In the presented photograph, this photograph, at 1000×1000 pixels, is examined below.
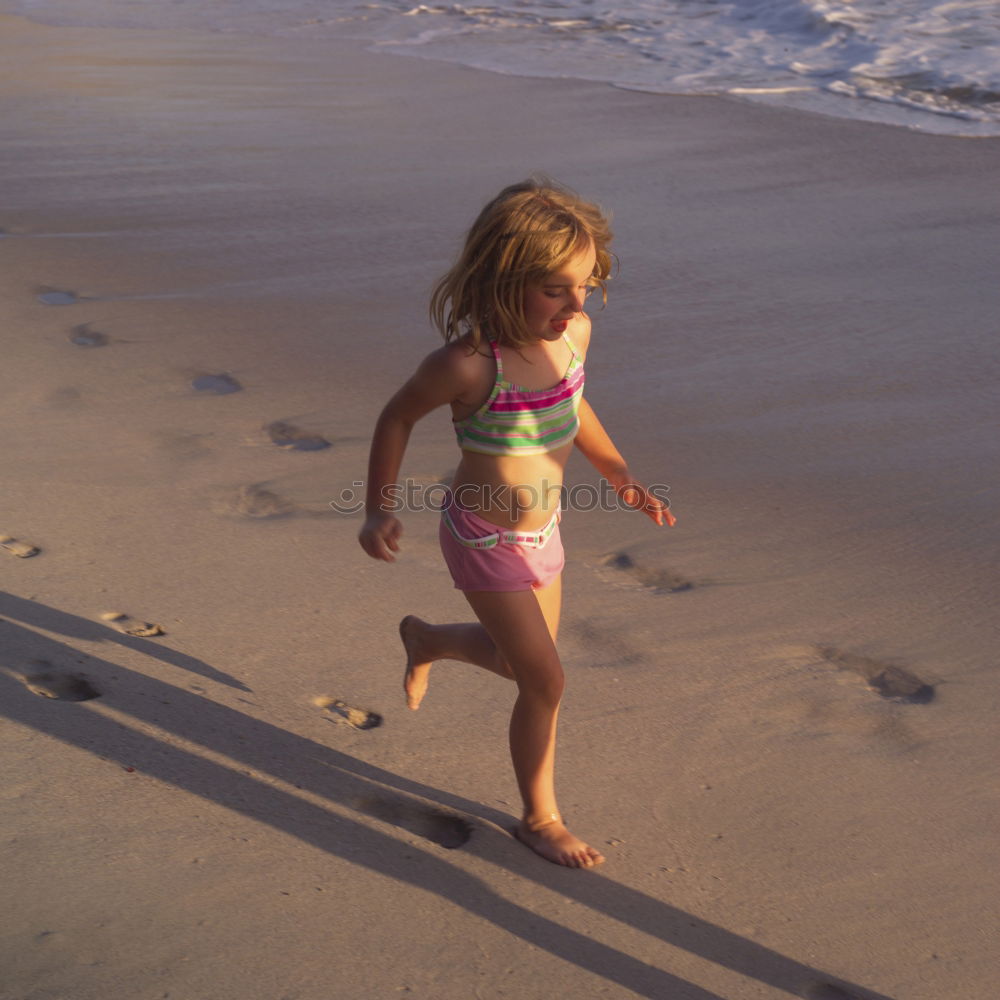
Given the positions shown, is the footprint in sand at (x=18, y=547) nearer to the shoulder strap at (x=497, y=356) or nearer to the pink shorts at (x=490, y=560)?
the pink shorts at (x=490, y=560)

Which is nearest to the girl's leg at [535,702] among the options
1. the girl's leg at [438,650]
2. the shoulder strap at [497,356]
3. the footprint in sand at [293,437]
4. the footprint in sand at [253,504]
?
the girl's leg at [438,650]

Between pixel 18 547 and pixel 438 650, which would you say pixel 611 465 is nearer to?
pixel 438 650

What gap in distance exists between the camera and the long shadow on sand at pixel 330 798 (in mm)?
2072

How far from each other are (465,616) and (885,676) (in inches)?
39.5

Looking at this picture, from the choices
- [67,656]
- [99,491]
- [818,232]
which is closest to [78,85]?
[818,232]

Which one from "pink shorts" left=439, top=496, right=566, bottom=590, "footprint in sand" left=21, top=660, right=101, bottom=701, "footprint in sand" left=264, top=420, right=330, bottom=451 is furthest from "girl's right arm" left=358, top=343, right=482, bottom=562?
"footprint in sand" left=264, top=420, right=330, bottom=451

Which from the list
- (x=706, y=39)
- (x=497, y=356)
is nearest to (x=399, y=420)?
(x=497, y=356)

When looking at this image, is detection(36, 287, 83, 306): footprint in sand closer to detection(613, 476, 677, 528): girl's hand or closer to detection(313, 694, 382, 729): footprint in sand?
detection(313, 694, 382, 729): footprint in sand

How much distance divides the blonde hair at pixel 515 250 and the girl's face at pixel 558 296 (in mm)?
11

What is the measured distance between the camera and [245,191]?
6.42 meters

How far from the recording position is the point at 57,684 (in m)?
2.67

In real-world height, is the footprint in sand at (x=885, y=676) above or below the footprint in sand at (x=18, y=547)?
above

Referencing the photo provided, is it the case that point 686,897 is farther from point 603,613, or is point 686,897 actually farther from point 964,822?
point 603,613

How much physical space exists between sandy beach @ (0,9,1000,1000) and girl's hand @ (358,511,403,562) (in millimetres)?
534
